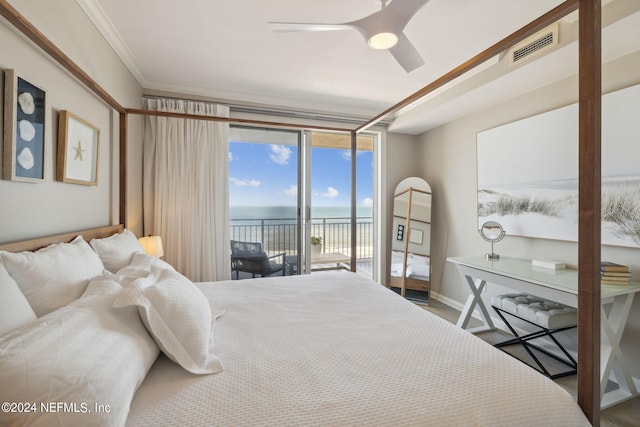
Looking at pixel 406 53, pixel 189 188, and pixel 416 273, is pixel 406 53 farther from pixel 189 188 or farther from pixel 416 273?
pixel 416 273

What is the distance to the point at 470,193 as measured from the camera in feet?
11.2

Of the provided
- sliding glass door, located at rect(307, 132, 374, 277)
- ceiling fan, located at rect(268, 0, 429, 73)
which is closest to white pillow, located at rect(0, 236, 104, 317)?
ceiling fan, located at rect(268, 0, 429, 73)

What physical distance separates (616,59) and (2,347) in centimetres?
351

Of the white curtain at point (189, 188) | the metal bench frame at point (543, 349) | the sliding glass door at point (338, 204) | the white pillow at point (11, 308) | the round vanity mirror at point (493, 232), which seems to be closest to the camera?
the white pillow at point (11, 308)

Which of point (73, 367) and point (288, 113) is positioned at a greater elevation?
point (288, 113)

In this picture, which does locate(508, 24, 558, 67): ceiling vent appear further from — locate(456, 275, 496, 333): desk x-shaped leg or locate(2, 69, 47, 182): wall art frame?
locate(2, 69, 47, 182): wall art frame

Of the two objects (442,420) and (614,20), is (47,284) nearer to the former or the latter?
(442,420)

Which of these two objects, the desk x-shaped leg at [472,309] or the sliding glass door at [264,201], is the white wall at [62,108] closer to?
the sliding glass door at [264,201]

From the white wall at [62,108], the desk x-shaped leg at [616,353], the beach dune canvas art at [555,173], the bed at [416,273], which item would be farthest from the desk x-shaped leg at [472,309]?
the white wall at [62,108]

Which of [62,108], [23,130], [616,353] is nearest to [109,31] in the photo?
[62,108]

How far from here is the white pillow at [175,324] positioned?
1019mm

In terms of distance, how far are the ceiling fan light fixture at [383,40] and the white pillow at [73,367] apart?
74.6 inches

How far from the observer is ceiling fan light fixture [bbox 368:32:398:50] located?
1.73 meters

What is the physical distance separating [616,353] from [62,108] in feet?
12.1
